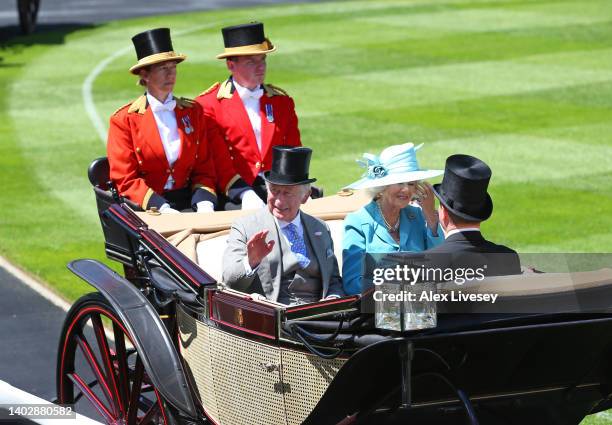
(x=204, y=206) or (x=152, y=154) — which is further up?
(x=152, y=154)

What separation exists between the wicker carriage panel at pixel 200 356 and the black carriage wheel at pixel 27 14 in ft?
67.2

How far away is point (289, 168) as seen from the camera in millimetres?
5520

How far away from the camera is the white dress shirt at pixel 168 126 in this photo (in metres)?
7.41

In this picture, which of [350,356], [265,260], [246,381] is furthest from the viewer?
[265,260]

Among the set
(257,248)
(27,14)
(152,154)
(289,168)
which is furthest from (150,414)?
(27,14)

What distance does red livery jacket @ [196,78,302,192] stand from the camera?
7836mm

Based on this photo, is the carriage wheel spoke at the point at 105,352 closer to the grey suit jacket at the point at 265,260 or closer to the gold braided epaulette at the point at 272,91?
the grey suit jacket at the point at 265,260

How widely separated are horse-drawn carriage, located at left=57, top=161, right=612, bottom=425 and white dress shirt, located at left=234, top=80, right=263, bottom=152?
7.22 feet

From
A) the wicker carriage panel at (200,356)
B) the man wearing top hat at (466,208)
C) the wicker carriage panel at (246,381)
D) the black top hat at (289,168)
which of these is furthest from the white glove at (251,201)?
the man wearing top hat at (466,208)

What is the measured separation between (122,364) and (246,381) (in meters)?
1.11

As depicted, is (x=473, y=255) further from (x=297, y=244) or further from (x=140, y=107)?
(x=140, y=107)

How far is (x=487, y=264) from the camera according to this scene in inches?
185

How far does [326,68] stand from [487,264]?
15434 millimetres

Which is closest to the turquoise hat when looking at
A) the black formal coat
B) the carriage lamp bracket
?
the black formal coat
